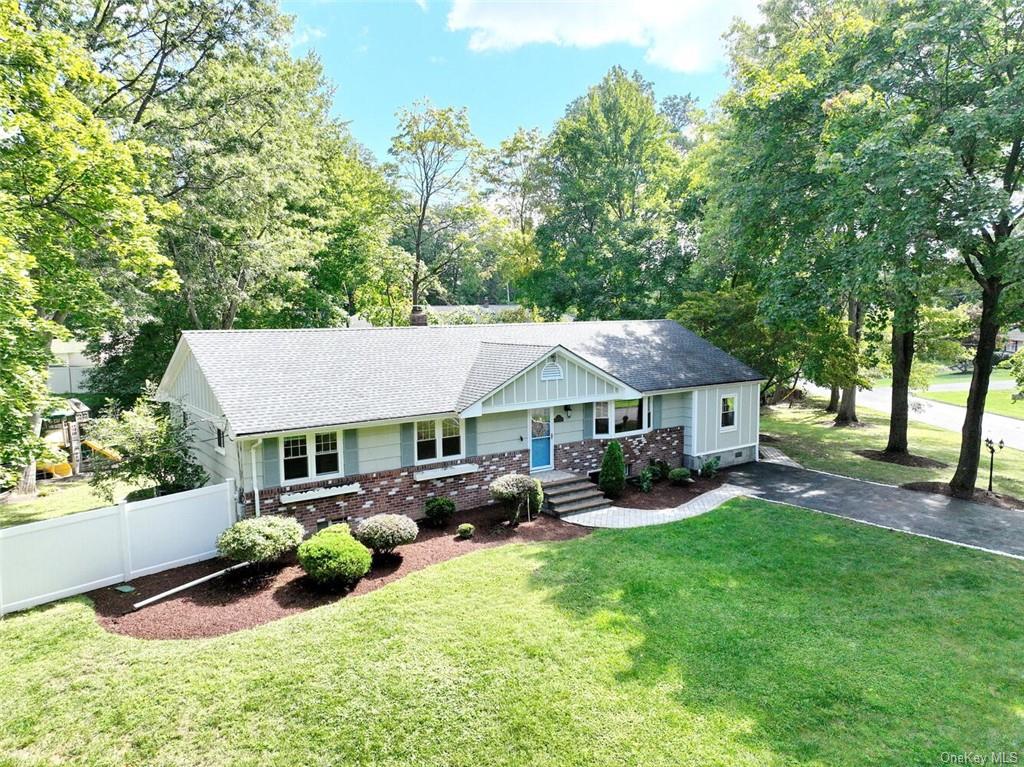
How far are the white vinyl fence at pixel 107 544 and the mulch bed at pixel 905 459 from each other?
22252 mm

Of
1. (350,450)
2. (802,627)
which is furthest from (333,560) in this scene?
(802,627)

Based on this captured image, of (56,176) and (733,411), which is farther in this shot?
(733,411)

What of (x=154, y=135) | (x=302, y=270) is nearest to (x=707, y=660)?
(x=154, y=135)

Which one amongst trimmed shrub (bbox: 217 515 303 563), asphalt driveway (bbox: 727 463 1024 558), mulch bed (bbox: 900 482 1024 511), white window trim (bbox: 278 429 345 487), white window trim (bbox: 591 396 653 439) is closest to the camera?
trimmed shrub (bbox: 217 515 303 563)

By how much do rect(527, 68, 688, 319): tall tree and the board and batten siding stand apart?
15548mm

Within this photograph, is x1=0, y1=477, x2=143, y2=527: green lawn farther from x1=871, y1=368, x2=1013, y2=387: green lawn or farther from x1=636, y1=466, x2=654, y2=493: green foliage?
x1=871, y1=368, x2=1013, y2=387: green lawn

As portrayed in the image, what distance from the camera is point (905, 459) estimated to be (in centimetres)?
2009

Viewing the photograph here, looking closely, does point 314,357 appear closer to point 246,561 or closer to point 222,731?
point 246,561

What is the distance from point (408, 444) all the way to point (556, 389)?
4.37 m

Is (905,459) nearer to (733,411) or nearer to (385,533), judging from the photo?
(733,411)

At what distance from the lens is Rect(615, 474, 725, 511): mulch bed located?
587 inches

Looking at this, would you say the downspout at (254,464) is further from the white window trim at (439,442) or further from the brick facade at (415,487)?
the white window trim at (439,442)

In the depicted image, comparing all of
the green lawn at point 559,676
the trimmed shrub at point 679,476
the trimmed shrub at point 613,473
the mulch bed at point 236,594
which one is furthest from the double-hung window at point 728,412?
the mulch bed at point 236,594

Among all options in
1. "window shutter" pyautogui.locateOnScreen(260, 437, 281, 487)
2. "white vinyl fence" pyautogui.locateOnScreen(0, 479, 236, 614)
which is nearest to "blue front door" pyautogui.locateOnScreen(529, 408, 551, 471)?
"window shutter" pyautogui.locateOnScreen(260, 437, 281, 487)
